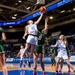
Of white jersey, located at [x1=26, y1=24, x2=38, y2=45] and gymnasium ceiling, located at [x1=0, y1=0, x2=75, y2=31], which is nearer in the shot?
white jersey, located at [x1=26, y1=24, x2=38, y2=45]

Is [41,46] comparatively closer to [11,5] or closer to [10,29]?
[11,5]

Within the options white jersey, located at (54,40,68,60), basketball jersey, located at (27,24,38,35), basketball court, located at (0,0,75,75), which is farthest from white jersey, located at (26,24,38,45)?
basketball court, located at (0,0,75,75)

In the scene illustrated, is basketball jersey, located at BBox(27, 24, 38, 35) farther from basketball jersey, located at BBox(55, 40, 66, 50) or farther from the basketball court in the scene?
the basketball court

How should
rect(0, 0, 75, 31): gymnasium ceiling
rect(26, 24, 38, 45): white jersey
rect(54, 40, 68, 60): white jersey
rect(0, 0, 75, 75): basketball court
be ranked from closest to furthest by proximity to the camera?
rect(26, 24, 38, 45): white jersey, rect(54, 40, 68, 60): white jersey, rect(0, 0, 75, 75): basketball court, rect(0, 0, 75, 31): gymnasium ceiling

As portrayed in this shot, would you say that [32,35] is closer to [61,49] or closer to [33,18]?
[61,49]

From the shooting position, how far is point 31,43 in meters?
7.21

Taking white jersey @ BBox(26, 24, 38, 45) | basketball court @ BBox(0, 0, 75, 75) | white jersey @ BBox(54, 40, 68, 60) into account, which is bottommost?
white jersey @ BBox(54, 40, 68, 60)

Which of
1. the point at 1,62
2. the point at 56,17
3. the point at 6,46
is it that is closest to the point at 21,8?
the point at 56,17

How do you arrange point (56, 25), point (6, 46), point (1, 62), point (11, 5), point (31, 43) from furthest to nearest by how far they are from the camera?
1. point (6, 46)
2. point (56, 25)
3. point (11, 5)
4. point (31, 43)
5. point (1, 62)

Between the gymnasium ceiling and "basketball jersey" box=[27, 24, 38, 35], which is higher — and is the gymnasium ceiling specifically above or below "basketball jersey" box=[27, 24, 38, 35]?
above

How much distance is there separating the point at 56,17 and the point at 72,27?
259 cm

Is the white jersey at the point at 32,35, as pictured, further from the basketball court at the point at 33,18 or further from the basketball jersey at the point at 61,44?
the basketball court at the point at 33,18

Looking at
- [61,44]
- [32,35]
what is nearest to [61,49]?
[61,44]

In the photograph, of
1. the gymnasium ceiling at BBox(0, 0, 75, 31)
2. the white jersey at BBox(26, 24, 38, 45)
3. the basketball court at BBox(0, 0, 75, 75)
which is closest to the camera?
the white jersey at BBox(26, 24, 38, 45)
